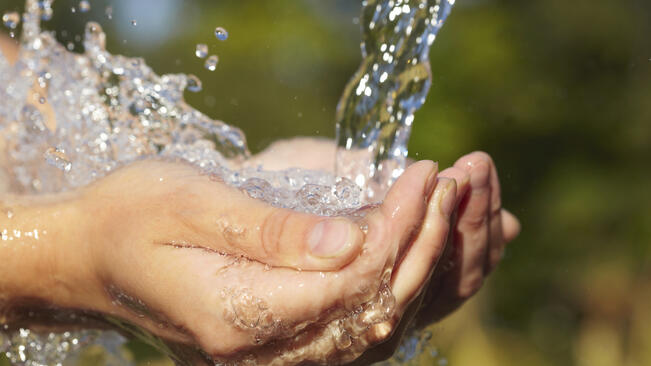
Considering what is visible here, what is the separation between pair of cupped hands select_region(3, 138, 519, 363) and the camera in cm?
73

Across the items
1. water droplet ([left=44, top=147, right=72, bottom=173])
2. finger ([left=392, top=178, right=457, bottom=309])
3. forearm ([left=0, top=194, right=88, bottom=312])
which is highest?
finger ([left=392, top=178, right=457, bottom=309])

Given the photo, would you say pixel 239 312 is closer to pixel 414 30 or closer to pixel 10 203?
pixel 10 203

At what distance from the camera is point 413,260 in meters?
0.80

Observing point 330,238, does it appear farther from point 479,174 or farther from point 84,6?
point 84,6

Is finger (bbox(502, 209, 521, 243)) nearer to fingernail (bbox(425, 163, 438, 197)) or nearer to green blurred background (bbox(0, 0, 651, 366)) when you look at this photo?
fingernail (bbox(425, 163, 438, 197))

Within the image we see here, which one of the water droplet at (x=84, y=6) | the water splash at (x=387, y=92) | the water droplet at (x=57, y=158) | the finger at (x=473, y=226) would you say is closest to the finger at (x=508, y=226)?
the finger at (x=473, y=226)

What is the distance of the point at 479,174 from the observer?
39.4 inches

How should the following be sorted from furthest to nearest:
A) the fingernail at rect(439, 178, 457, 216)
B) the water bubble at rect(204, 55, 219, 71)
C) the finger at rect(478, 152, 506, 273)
→ the water bubble at rect(204, 55, 219, 71) < the finger at rect(478, 152, 506, 273) < the fingernail at rect(439, 178, 457, 216)

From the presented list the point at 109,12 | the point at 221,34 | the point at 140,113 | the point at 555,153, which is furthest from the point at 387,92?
the point at 555,153

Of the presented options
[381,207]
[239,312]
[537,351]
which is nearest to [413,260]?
[381,207]

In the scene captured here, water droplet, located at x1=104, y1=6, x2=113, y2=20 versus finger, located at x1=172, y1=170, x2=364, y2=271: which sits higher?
water droplet, located at x1=104, y1=6, x2=113, y2=20

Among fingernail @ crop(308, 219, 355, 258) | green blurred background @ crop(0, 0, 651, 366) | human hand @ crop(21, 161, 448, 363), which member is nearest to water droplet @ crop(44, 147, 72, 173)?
human hand @ crop(21, 161, 448, 363)

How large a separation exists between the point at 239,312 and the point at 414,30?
0.75 meters

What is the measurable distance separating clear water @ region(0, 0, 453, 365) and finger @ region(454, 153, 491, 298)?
17 centimetres
